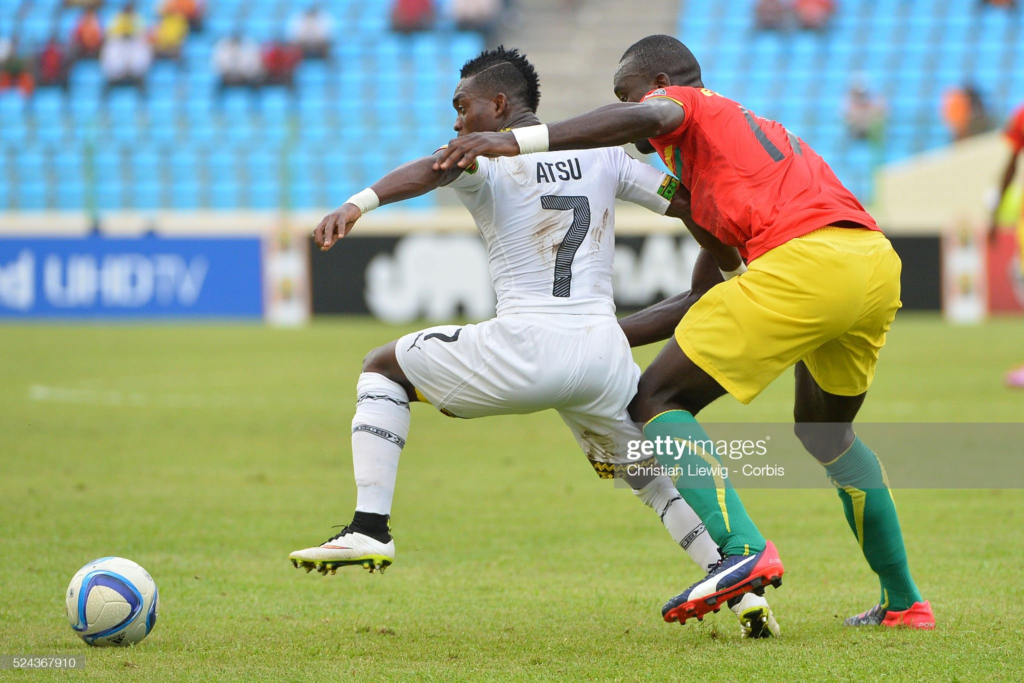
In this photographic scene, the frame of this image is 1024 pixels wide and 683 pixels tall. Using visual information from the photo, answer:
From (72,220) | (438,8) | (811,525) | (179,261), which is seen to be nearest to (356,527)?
(811,525)

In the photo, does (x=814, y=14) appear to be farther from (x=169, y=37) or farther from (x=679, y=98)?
(x=679, y=98)

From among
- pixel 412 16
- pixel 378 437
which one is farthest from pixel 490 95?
pixel 412 16

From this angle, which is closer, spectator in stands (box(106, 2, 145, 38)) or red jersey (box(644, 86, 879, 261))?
red jersey (box(644, 86, 879, 261))

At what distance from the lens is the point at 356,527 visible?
13.3ft

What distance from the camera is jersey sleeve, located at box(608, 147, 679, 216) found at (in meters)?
4.38

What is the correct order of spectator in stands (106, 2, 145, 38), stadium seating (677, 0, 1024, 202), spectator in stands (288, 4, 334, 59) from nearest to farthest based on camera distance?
stadium seating (677, 0, 1024, 202) → spectator in stands (106, 2, 145, 38) → spectator in stands (288, 4, 334, 59)

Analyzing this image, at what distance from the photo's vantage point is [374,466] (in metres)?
4.18

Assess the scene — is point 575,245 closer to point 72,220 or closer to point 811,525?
point 811,525

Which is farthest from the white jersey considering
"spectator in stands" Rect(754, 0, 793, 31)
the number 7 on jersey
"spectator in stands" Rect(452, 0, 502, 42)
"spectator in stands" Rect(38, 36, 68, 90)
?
"spectator in stands" Rect(754, 0, 793, 31)

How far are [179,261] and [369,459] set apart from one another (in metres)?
16.1

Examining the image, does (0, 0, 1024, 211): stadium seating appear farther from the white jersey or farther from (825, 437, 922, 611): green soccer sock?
(825, 437, 922, 611): green soccer sock

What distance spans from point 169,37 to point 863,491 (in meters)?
23.2

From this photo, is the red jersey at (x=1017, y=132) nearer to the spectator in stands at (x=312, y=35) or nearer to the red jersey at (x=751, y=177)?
the red jersey at (x=751, y=177)

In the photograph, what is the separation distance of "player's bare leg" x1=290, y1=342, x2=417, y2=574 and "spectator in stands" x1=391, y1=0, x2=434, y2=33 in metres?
22.0
